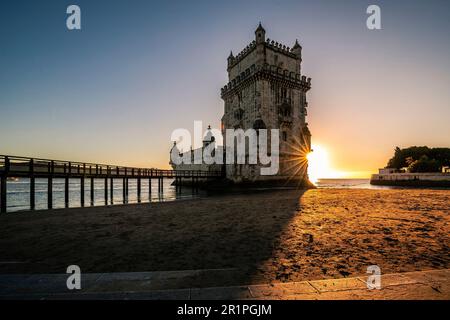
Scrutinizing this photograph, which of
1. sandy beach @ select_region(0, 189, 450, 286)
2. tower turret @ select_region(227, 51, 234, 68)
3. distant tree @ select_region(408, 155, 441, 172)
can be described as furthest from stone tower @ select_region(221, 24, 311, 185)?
distant tree @ select_region(408, 155, 441, 172)

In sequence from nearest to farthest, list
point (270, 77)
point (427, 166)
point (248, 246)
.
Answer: point (248, 246) < point (270, 77) < point (427, 166)

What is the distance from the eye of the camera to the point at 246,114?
32688 mm

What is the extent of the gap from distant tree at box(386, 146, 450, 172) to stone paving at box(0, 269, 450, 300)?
2907 inches

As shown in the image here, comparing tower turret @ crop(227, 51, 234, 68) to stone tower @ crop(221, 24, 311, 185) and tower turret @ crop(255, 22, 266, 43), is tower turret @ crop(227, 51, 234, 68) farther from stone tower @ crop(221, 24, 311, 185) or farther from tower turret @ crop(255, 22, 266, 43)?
tower turret @ crop(255, 22, 266, 43)

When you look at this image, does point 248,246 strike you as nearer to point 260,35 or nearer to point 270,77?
point 270,77

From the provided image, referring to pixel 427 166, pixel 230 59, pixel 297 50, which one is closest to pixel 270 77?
pixel 297 50

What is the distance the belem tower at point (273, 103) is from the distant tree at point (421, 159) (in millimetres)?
46267

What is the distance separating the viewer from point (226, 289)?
2996 mm

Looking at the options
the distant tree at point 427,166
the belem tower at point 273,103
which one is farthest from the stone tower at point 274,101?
the distant tree at point 427,166

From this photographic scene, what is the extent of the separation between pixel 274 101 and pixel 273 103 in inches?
13.7

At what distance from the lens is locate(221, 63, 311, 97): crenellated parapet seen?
30.0 metres
